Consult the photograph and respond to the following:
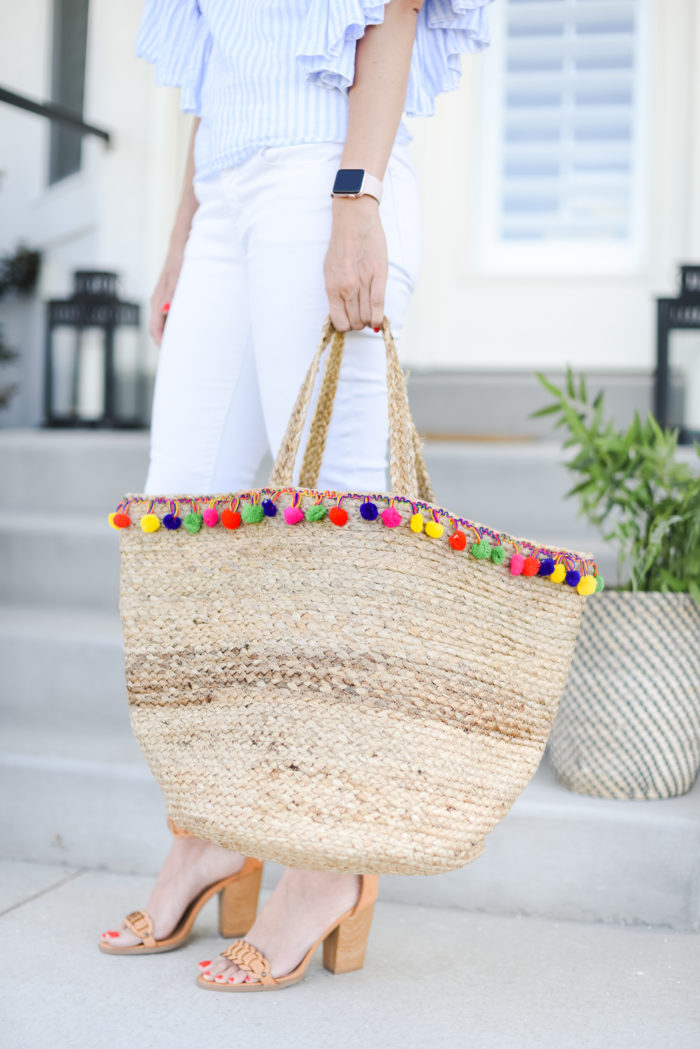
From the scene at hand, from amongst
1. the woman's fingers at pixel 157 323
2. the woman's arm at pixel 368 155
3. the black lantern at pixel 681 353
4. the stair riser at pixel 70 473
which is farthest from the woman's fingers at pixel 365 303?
Answer: the black lantern at pixel 681 353

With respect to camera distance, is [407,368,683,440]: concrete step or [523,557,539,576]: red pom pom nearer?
[523,557,539,576]: red pom pom

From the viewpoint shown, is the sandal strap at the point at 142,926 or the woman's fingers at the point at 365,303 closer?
the woman's fingers at the point at 365,303

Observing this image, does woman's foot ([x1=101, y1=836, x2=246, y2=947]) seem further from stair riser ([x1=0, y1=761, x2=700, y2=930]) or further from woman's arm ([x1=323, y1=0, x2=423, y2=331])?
woman's arm ([x1=323, y1=0, x2=423, y2=331])

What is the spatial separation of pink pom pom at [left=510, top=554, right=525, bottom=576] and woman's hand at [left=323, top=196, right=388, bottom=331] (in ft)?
0.88

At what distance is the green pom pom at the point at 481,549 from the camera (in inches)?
37.6

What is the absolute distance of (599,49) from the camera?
11.0 ft

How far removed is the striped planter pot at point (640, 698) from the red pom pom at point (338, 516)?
0.61m

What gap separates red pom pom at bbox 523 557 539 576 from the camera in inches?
38.7

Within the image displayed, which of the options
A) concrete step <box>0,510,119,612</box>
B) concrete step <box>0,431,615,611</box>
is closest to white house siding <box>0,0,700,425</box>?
concrete step <box>0,431,615,611</box>

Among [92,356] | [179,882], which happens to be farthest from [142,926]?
[92,356]

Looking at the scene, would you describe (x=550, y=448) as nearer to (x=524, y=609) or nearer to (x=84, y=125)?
(x=524, y=609)

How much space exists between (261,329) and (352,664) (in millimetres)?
368

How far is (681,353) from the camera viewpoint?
255 cm

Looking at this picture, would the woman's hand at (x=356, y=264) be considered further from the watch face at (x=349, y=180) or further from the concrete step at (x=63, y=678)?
the concrete step at (x=63, y=678)
